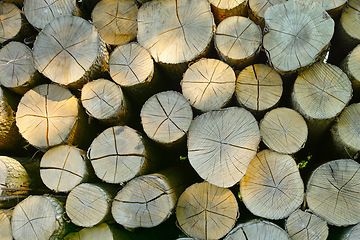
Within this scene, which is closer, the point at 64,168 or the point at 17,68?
the point at 64,168

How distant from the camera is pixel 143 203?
85.7 inches

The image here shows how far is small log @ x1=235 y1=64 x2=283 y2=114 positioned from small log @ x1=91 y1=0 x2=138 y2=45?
3.38 feet

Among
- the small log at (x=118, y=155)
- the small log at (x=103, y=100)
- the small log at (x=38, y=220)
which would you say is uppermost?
the small log at (x=103, y=100)

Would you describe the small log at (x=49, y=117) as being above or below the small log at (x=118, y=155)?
above

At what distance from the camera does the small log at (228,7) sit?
2521mm

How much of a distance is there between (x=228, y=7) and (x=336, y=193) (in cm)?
162

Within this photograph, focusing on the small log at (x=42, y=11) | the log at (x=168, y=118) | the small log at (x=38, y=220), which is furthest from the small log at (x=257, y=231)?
the small log at (x=42, y=11)

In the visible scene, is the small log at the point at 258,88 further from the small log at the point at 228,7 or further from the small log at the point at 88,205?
the small log at the point at 88,205

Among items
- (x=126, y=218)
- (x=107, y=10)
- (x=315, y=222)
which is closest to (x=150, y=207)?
(x=126, y=218)

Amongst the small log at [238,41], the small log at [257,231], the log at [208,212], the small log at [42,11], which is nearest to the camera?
the small log at [257,231]

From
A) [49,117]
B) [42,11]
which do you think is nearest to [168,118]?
[49,117]

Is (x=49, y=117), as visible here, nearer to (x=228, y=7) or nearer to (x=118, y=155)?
(x=118, y=155)

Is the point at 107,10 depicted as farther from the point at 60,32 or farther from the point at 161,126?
the point at 161,126

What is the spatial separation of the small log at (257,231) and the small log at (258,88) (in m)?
0.81
